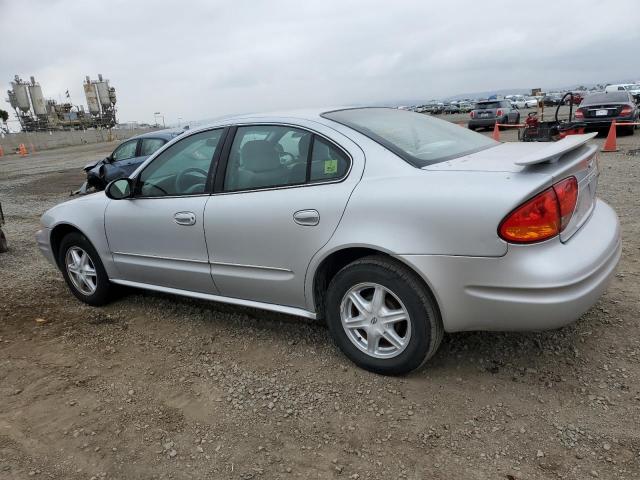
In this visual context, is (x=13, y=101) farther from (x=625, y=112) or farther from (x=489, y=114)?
(x=625, y=112)

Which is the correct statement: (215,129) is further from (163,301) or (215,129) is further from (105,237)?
(163,301)

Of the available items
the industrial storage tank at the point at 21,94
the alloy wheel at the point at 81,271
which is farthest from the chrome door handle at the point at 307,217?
the industrial storage tank at the point at 21,94

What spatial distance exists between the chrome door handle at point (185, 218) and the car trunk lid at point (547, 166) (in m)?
1.63

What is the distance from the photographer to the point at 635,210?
601 centimetres

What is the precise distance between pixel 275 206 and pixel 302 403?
115cm

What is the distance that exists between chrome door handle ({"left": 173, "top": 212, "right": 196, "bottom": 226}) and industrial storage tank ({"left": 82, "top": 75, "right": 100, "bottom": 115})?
7861 centimetres

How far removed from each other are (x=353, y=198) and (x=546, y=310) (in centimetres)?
112

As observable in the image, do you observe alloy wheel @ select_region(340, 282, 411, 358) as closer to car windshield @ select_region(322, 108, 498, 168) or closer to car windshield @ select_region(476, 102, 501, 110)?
car windshield @ select_region(322, 108, 498, 168)

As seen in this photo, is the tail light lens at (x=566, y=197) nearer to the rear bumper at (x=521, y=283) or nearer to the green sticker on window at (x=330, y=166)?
the rear bumper at (x=521, y=283)

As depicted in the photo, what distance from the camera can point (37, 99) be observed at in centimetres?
6669

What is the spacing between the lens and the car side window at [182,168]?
3.52 meters

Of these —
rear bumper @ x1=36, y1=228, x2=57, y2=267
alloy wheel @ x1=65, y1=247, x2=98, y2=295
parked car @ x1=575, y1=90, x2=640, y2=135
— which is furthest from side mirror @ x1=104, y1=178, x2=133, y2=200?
parked car @ x1=575, y1=90, x2=640, y2=135

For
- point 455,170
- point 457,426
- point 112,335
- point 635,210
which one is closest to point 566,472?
point 457,426

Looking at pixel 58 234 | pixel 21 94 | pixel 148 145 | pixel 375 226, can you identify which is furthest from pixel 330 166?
pixel 21 94
